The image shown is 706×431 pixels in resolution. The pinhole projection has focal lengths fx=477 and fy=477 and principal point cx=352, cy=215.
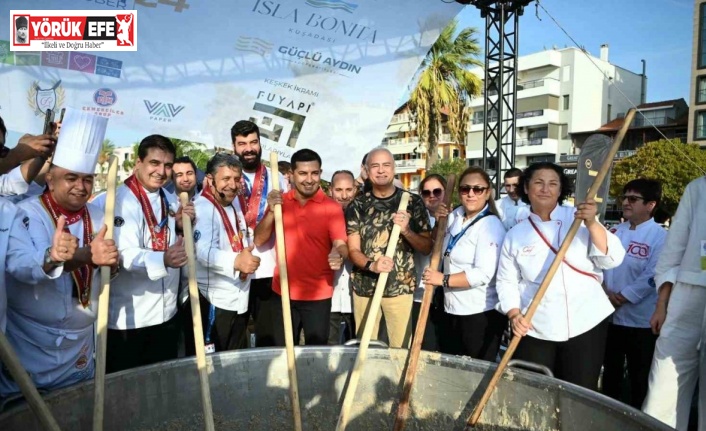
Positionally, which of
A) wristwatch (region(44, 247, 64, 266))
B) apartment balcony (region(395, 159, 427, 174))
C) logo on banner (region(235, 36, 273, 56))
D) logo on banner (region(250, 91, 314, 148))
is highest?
apartment balcony (region(395, 159, 427, 174))

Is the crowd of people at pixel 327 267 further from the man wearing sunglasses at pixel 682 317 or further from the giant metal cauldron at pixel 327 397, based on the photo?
the giant metal cauldron at pixel 327 397

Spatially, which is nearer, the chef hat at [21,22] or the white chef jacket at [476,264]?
the white chef jacket at [476,264]

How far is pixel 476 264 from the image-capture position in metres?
2.92

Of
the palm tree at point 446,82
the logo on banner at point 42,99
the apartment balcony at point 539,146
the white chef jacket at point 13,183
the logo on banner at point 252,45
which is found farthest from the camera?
the apartment balcony at point 539,146

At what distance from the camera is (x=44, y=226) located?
1.96 m

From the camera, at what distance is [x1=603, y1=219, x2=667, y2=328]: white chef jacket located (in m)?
3.18

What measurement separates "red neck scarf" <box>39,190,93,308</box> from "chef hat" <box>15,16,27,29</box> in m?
3.14

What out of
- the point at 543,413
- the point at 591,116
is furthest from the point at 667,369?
the point at 591,116

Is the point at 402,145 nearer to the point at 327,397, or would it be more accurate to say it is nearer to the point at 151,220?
the point at 151,220

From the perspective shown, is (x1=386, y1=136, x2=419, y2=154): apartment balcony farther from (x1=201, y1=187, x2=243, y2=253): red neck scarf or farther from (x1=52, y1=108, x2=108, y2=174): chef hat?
(x1=52, y1=108, x2=108, y2=174): chef hat

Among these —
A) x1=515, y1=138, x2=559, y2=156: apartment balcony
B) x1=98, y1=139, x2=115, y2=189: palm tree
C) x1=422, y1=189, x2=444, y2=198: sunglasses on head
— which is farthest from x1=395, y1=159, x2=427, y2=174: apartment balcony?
x1=422, y1=189, x2=444, y2=198: sunglasses on head

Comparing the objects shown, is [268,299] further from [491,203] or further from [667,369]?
[667,369]

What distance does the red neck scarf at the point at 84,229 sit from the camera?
202 centimetres

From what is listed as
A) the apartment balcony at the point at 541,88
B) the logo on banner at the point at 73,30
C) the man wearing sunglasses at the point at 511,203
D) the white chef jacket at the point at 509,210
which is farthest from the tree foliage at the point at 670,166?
the logo on banner at the point at 73,30
